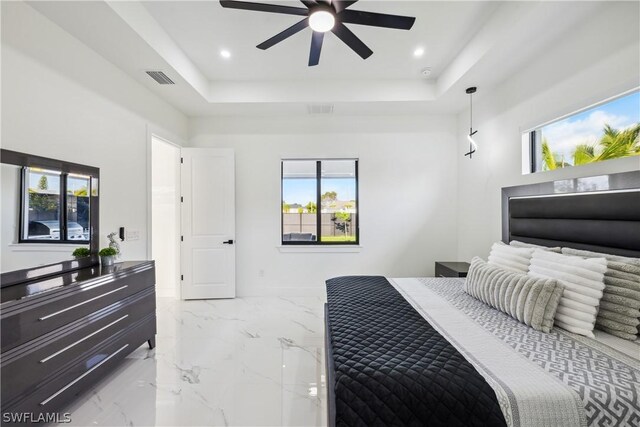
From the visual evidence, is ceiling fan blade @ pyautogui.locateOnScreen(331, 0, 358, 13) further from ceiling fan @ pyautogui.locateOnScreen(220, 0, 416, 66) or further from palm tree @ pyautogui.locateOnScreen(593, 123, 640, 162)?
palm tree @ pyautogui.locateOnScreen(593, 123, 640, 162)

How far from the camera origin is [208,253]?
153 inches

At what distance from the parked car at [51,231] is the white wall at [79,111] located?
0.30 meters

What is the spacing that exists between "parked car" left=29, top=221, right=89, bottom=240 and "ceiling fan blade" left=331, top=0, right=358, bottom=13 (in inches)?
101

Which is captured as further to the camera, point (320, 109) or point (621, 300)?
point (320, 109)

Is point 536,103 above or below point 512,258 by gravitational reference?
above

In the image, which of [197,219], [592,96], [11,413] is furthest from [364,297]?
[197,219]

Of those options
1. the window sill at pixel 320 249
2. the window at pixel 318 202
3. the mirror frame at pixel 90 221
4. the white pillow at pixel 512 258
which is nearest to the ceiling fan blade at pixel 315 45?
the window at pixel 318 202

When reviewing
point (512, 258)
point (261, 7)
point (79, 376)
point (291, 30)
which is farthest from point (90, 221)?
point (512, 258)

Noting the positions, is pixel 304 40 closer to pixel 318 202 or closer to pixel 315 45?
pixel 315 45

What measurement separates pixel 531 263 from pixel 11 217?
3482 millimetres

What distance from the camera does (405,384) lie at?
3.39 ft

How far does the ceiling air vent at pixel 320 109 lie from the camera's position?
362 cm

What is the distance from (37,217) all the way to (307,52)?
2.77 metres

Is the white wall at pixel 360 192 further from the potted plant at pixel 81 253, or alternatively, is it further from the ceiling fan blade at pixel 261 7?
the ceiling fan blade at pixel 261 7
